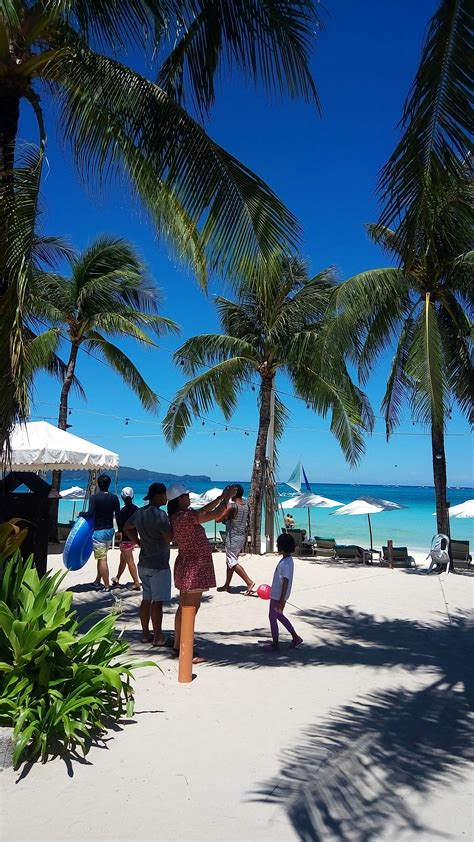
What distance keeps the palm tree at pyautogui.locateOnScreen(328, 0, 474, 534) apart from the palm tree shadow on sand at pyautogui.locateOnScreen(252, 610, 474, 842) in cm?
347

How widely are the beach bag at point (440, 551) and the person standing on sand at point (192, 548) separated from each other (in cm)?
932

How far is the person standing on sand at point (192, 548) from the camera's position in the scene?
5.08 metres

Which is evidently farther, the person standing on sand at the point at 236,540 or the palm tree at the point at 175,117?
the person standing on sand at the point at 236,540

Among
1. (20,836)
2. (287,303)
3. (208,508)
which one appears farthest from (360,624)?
(287,303)

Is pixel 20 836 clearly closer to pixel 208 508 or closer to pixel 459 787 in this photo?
pixel 459 787

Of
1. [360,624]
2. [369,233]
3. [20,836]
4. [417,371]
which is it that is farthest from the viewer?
[369,233]

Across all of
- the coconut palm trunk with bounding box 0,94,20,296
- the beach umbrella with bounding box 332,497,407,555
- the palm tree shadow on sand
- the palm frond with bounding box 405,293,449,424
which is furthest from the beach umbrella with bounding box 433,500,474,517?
the coconut palm trunk with bounding box 0,94,20,296

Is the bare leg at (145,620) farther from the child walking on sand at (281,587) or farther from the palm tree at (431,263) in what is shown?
the palm tree at (431,263)

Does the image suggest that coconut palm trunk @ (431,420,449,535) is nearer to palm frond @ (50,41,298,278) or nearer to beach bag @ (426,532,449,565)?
beach bag @ (426,532,449,565)

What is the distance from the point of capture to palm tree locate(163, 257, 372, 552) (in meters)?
14.7

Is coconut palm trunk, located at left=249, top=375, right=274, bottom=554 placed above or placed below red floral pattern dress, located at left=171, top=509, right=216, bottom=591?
above

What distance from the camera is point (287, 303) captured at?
1521 cm

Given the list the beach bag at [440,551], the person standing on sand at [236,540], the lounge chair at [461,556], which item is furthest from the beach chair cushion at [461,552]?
the person standing on sand at [236,540]

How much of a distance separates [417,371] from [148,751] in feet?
28.5
